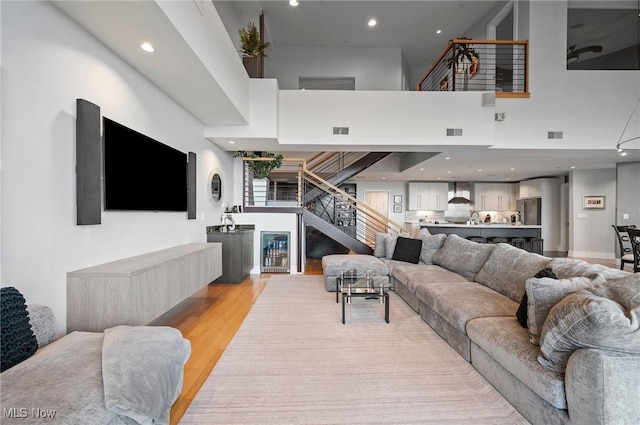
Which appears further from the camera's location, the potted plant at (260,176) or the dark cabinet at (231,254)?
the potted plant at (260,176)

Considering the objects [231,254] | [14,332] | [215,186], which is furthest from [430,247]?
[14,332]

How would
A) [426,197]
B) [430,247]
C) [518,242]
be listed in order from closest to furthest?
1. [430,247]
2. [518,242]
3. [426,197]

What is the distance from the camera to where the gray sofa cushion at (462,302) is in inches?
93.4

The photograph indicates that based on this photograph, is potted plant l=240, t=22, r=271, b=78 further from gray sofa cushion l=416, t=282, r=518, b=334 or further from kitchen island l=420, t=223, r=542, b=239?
kitchen island l=420, t=223, r=542, b=239

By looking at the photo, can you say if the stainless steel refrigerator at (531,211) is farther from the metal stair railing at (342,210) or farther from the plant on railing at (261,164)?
the plant on railing at (261,164)

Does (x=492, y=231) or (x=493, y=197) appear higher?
(x=493, y=197)

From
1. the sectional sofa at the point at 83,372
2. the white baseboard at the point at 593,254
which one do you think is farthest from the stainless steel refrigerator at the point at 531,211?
the sectional sofa at the point at 83,372

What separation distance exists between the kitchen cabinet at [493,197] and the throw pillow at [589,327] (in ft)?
32.1

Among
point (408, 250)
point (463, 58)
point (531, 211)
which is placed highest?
point (463, 58)

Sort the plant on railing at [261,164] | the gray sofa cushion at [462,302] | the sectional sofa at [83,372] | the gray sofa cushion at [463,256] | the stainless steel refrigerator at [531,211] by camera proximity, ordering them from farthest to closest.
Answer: the stainless steel refrigerator at [531,211]
the plant on railing at [261,164]
the gray sofa cushion at [463,256]
the gray sofa cushion at [462,302]
the sectional sofa at [83,372]

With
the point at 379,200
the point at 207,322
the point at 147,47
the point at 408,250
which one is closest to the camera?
the point at 147,47

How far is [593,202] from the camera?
8102 mm

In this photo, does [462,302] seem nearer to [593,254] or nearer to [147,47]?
[147,47]

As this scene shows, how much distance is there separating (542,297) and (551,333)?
32 centimetres
